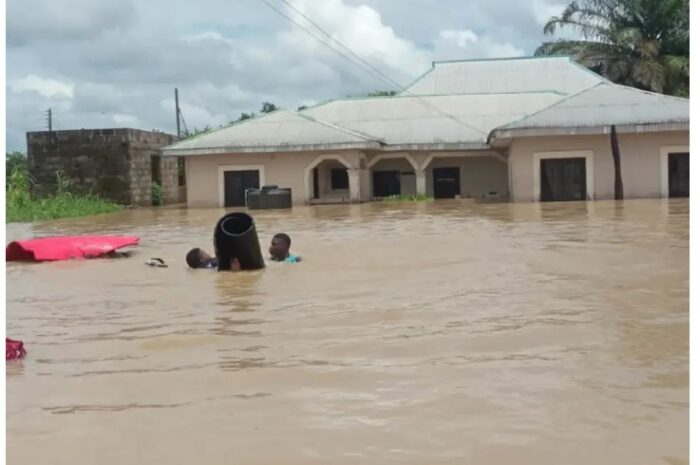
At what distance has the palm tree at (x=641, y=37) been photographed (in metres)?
37.2

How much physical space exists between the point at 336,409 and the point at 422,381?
0.74 m

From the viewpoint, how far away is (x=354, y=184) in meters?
31.7

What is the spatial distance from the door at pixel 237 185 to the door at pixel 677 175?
48.3 feet

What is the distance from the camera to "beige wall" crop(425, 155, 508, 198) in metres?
34.3

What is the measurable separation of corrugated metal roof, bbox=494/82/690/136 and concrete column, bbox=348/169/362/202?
19.1ft

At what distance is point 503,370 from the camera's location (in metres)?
5.42

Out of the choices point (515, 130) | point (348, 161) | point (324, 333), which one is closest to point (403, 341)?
point (324, 333)

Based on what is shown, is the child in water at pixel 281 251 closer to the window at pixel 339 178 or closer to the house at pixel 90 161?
the window at pixel 339 178

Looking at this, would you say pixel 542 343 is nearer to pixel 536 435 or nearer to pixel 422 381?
pixel 422 381

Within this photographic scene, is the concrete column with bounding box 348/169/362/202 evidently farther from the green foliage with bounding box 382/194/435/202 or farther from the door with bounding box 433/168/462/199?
the door with bounding box 433/168/462/199

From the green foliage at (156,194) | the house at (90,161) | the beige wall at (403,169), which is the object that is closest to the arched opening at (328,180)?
the beige wall at (403,169)

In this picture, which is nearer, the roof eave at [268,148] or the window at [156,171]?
the roof eave at [268,148]

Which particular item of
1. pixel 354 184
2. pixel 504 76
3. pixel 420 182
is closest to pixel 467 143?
pixel 420 182

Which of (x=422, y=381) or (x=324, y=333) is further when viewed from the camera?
(x=324, y=333)
